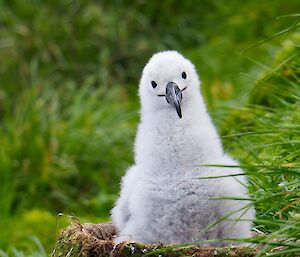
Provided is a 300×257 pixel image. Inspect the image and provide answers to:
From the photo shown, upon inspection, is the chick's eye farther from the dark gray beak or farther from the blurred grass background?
the blurred grass background

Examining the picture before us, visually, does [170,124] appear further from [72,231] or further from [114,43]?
[114,43]

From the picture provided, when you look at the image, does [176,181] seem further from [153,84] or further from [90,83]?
[90,83]

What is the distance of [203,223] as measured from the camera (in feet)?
14.8

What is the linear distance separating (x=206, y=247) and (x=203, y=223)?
23 cm

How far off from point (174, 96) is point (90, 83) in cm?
593

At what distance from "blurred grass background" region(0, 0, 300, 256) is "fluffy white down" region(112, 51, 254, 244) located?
1.40 meters

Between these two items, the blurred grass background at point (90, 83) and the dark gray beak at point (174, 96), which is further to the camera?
the blurred grass background at point (90, 83)

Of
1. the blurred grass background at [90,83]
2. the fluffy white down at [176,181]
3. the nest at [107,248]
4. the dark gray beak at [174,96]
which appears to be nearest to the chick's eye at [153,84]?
the fluffy white down at [176,181]

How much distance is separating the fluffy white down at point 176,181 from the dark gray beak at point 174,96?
0.07 meters

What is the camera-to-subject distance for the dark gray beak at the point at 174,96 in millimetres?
4758

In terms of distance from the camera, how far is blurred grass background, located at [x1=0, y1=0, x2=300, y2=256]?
27.9ft

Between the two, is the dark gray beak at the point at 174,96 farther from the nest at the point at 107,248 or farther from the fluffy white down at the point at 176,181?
the nest at the point at 107,248

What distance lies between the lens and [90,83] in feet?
35.0

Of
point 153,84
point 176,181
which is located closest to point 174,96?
point 153,84
